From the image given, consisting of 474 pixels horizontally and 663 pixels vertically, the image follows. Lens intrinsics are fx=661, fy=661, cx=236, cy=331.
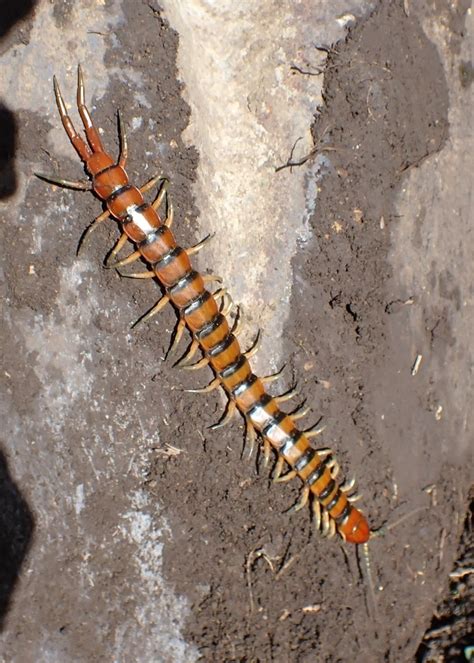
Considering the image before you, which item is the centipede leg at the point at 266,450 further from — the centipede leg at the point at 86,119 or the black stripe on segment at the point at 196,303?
the centipede leg at the point at 86,119

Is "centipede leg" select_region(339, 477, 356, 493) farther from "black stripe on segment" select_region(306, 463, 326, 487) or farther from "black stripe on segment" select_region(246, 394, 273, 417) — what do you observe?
"black stripe on segment" select_region(246, 394, 273, 417)

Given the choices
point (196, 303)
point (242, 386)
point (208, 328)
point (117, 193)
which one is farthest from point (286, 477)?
point (117, 193)

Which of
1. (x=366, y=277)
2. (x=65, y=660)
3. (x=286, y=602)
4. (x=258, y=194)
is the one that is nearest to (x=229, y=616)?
(x=286, y=602)

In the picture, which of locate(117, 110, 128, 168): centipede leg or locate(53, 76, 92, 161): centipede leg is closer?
locate(53, 76, 92, 161): centipede leg

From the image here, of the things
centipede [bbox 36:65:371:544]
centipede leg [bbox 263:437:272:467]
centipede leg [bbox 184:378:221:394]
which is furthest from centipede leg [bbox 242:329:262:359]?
centipede leg [bbox 263:437:272:467]

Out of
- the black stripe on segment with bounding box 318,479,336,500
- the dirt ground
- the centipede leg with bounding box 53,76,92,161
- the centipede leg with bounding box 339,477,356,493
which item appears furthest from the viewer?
the centipede leg with bounding box 339,477,356,493

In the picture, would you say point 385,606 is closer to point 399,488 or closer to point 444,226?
point 399,488

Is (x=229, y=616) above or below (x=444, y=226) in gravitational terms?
below
